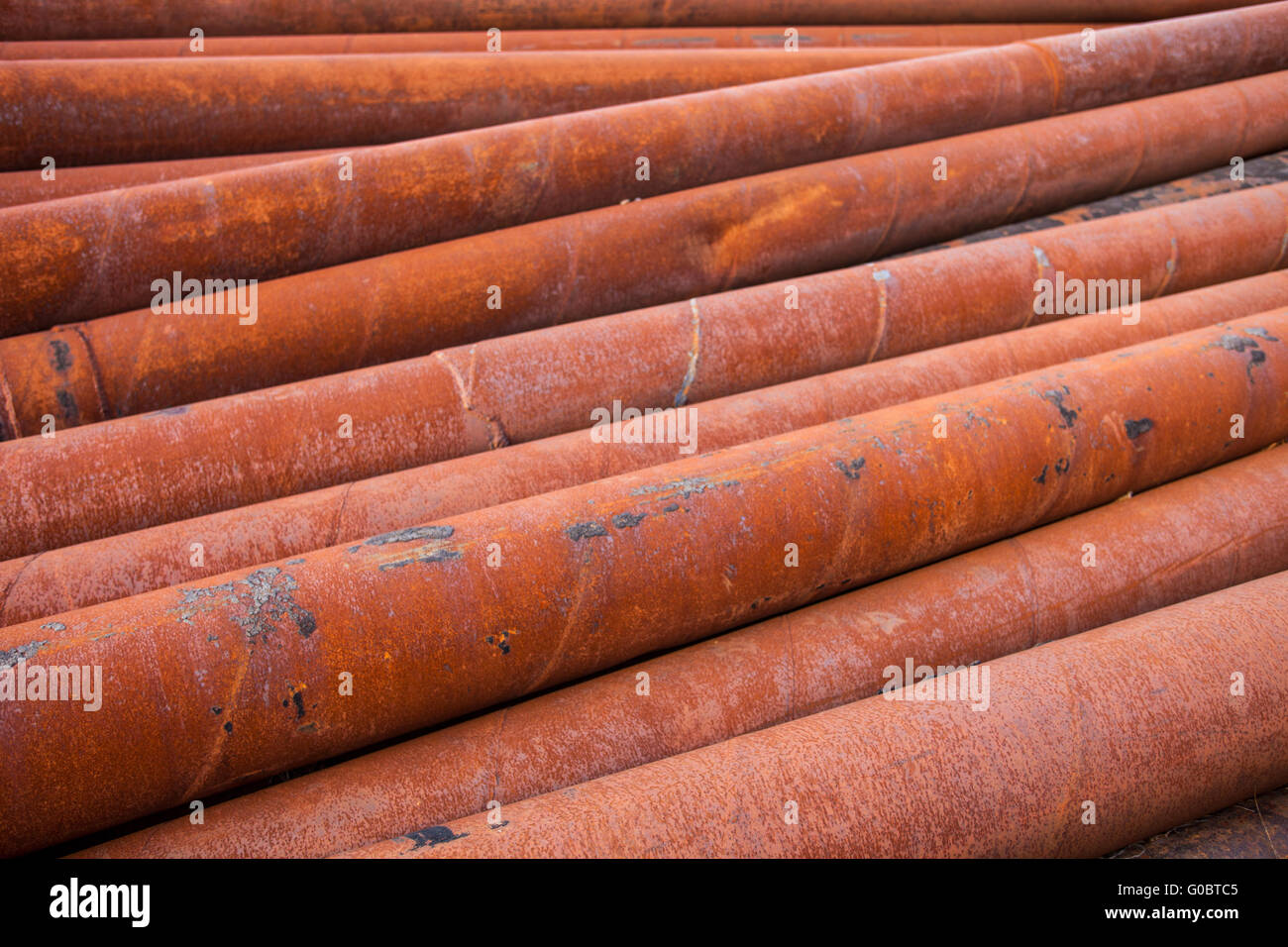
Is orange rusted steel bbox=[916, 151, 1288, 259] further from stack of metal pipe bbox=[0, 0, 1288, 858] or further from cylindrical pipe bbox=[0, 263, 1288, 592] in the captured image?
cylindrical pipe bbox=[0, 263, 1288, 592]

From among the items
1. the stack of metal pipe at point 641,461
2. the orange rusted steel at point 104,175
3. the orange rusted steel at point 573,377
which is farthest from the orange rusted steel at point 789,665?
the orange rusted steel at point 104,175

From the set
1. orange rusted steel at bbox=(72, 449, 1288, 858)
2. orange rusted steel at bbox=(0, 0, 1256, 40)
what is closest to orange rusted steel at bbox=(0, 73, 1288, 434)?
orange rusted steel at bbox=(72, 449, 1288, 858)

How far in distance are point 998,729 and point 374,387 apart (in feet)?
8.25

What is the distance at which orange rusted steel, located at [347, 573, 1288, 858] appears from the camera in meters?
2.02

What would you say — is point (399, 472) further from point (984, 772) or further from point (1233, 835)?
point (1233, 835)

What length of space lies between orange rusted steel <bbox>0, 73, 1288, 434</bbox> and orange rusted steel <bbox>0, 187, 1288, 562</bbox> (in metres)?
0.26

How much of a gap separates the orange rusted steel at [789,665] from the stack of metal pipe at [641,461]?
2 centimetres

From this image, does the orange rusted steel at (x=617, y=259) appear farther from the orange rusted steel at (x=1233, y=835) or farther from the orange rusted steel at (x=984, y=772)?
the orange rusted steel at (x=1233, y=835)

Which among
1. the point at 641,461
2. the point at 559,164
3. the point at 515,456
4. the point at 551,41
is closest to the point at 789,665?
the point at 641,461

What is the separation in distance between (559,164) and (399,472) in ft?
6.89
